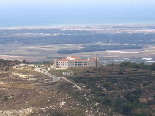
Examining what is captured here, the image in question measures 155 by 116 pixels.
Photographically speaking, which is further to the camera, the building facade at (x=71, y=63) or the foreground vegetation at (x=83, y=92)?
the building facade at (x=71, y=63)

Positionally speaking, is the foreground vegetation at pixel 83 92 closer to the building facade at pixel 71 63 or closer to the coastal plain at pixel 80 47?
the building facade at pixel 71 63

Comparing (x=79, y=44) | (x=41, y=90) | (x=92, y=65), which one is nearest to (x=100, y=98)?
(x=41, y=90)

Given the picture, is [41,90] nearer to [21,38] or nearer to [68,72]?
Answer: [68,72]

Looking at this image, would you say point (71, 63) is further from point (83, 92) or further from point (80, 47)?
point (80, 47)

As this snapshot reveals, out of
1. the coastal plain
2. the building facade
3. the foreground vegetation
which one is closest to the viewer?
the foreground vegetation

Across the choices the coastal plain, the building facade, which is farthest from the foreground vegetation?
the coastal plain

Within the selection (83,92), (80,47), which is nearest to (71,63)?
(83,92)

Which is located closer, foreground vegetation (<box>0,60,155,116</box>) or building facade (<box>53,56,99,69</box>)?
foreground vegetation (<box>0,60,155,116</box>)

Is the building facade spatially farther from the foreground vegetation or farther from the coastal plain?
the coastal plain

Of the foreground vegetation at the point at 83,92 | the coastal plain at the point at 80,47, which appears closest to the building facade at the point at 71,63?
the foreground vegetation at the point at 83,92

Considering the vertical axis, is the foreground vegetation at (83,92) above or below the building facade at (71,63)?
below

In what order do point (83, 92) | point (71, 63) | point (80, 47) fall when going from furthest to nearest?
1. point (80, 47)
2. point (71, 63)
3. point (83, 92)
